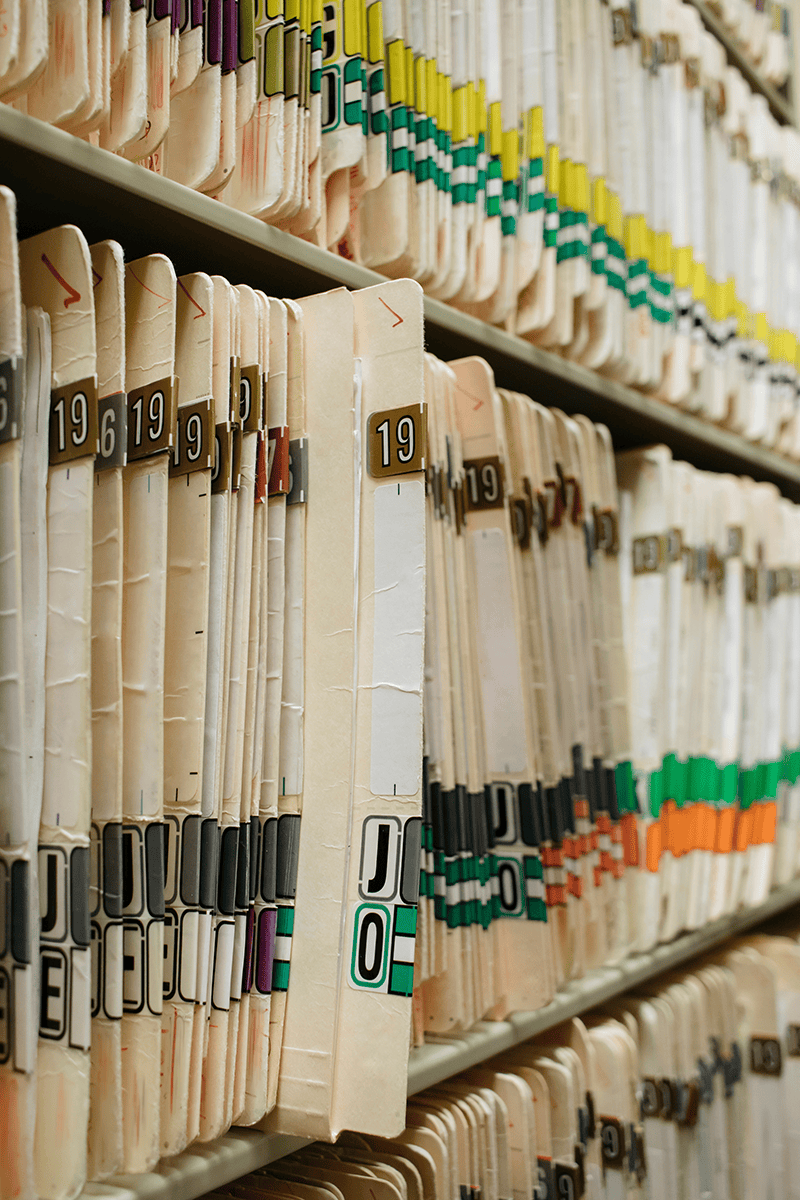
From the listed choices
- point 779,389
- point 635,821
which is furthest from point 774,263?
point 635,821

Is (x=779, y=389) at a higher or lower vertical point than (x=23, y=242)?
higher

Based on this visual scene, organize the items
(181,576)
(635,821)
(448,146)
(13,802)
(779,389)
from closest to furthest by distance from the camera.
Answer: (13,802)
(181,576)
(448,146)
(635,821)
(779,389)

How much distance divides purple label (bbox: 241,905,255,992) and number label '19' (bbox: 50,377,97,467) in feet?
1.12

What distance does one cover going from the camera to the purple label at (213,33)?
0.77m

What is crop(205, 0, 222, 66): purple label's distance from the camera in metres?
0.77

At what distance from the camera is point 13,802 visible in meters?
0.59

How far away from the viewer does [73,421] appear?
0.63 meters

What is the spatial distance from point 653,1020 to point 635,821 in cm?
27

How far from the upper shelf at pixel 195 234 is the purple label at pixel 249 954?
51 cm

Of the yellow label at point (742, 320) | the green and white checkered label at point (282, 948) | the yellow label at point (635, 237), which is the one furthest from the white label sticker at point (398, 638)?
the yellow label at point (742, 320)

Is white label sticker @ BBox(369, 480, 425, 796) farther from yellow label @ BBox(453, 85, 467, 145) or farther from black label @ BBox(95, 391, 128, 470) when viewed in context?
yellow label @ BBox(453, 85, 467, 145)

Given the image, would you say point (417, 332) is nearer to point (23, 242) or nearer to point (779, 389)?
point (23, 242)

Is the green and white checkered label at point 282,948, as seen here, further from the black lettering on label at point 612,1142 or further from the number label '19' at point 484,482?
the black lettering on label at point 612,1142

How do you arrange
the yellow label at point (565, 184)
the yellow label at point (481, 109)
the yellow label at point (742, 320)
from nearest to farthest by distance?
the yellow label at point (481, 109) → the yellow label at point (565, 184) → the yellow label at point (742, 320)
